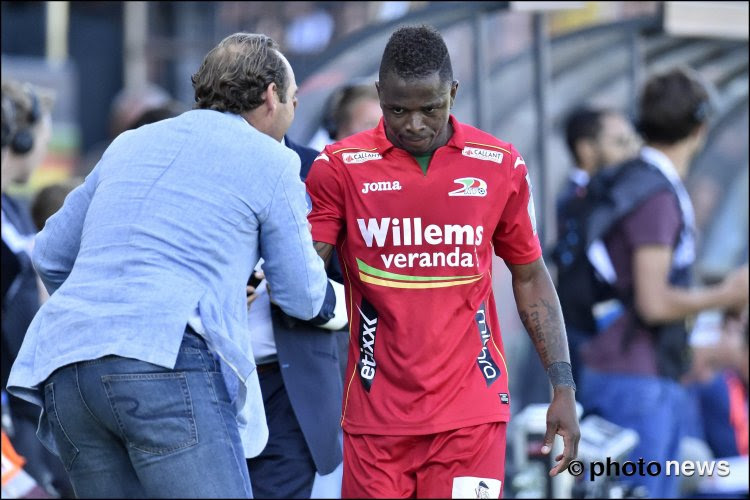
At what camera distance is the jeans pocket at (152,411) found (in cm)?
351

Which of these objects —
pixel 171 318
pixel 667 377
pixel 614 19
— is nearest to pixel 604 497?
pixel 667 377

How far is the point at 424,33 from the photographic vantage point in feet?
13.7

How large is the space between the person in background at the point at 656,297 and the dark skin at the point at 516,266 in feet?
6.51

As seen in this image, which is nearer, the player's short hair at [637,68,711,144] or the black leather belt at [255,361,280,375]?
the black leather belt at [255,361,280,375]

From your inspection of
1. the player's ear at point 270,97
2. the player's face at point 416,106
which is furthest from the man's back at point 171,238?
the player's face at point 416,106

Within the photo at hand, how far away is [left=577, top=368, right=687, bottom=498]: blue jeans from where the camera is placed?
6.40 m

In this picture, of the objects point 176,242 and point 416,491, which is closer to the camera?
point 176,242

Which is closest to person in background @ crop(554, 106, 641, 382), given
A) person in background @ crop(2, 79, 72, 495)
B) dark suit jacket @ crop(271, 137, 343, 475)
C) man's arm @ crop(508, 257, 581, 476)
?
person in background @ crop(2, 79, 72, 495)

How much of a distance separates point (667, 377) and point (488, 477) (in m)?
2.48

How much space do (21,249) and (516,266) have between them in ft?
8.78

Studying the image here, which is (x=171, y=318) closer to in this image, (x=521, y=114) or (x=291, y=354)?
(x=291, y=354)

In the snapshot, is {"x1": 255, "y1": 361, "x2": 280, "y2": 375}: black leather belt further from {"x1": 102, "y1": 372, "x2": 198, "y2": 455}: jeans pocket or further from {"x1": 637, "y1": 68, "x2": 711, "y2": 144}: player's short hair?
{"x1": 637, "y1": 68, "x2": 711, "y2": 144}: player's short hair

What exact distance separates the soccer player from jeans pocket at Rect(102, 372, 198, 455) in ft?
2.62

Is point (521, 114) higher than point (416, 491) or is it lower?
higher
